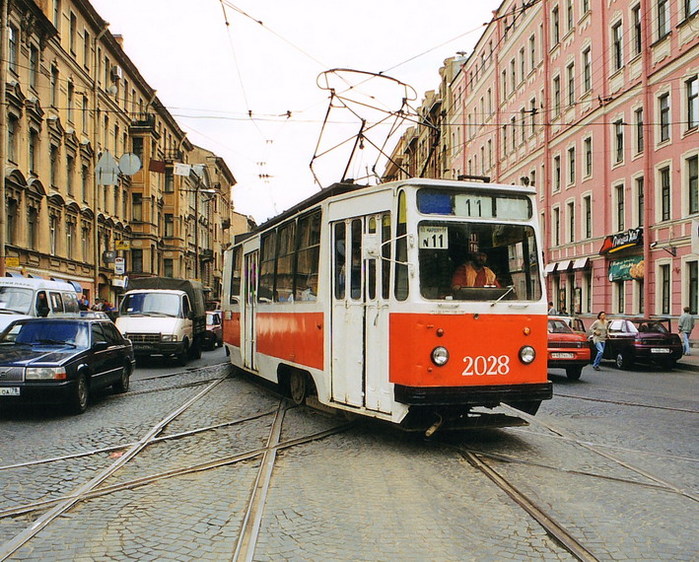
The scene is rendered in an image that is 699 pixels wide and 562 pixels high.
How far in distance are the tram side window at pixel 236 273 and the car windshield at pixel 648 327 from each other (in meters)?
12.4

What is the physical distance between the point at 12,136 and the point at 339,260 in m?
25.8

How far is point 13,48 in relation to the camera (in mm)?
29812

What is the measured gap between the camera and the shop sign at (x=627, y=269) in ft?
95.6

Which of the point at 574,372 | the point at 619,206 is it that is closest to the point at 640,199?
the point at 619,206

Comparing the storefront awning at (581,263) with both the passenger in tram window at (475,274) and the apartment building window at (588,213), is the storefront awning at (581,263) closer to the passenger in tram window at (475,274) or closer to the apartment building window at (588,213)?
the apartment building window at (588,213)

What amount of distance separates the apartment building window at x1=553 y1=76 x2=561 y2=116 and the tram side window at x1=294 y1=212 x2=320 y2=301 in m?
31.5

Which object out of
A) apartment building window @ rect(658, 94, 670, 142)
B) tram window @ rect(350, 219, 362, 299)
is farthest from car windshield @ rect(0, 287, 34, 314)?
apartment building window @ rect(658, 94, 670, 142)

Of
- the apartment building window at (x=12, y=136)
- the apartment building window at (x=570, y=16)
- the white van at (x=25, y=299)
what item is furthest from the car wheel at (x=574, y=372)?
the apartment building window at (x=570, y=16)

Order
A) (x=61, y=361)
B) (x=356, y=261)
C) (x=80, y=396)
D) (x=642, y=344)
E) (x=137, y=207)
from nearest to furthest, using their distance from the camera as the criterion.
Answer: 1. (x=356, y=261)
2. (x=61, y=361)
3. (x=80, y=396)
4. (x=642, y=344)
5. (x=137, y=207)

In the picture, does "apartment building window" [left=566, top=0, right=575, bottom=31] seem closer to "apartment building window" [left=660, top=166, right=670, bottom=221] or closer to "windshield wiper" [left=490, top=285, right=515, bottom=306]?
"apartment building window" [left=660, top=166, right=670, bottom=221]

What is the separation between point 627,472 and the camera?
692cm

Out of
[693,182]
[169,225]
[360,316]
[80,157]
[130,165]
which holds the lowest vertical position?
[360,316]

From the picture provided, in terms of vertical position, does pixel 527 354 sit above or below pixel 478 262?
→ below

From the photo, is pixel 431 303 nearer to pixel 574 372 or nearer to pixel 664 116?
pixel 574 372
